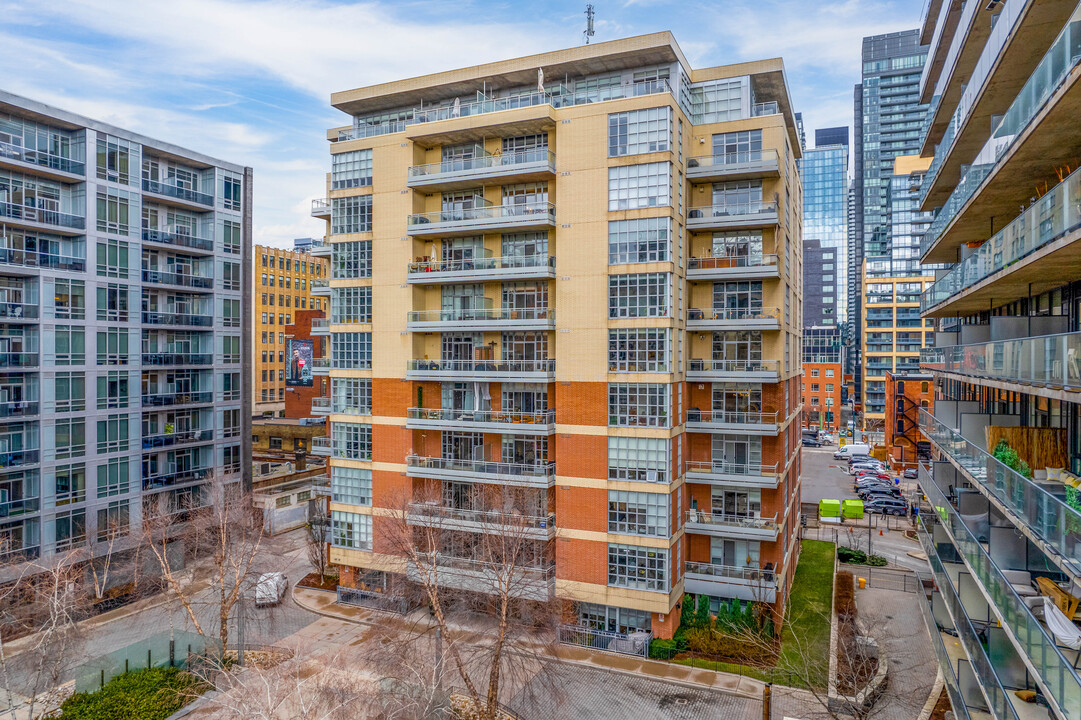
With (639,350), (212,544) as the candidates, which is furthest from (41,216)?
(639,350)

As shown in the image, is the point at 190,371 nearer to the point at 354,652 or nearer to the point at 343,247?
the point at 343,247

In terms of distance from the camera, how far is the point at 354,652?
93.9 ft

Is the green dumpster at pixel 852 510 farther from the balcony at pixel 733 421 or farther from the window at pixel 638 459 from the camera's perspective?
the window at pixel 638 459

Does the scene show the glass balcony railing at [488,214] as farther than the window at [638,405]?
Yes

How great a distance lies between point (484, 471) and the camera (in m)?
31.8

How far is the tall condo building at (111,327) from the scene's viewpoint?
113 feet

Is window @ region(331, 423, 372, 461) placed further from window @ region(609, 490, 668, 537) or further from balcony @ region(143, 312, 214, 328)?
balcony @ region(143, 312, 214, 328)

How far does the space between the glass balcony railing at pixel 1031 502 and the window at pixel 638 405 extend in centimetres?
1133

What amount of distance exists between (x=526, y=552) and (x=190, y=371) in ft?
90.8

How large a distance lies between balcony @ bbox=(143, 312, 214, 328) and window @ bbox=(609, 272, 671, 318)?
2936cm

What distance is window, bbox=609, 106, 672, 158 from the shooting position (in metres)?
28.6

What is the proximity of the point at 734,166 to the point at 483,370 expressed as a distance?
607 inches

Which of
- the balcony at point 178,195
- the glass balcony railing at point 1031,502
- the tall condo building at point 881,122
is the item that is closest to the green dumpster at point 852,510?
the glass balcony railing at point 1031,502

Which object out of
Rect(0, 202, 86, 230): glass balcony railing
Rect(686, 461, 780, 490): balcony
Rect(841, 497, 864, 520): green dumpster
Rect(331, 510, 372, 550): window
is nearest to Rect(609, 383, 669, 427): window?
Rect(686, 461, 780, 490): balcony
